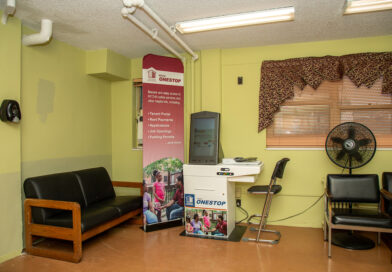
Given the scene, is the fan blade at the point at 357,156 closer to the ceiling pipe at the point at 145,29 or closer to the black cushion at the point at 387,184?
the black cushion at the point at 387,184

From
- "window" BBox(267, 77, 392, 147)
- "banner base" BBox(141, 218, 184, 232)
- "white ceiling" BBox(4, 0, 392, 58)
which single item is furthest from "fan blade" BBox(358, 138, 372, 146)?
"banner base" BBox(141, 218, 184, 232)

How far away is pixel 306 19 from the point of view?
3.28 metres

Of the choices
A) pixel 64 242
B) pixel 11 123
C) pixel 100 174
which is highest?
pixel 11 123

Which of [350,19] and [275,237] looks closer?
[350,19]

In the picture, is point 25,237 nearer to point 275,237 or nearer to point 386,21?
point 275,237

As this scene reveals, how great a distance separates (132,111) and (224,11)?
2.46 meters

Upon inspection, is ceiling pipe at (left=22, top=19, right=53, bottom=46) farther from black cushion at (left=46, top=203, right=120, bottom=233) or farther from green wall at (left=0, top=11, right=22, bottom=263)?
black cushion at (left=46, top=203, right=120, bottom=233)

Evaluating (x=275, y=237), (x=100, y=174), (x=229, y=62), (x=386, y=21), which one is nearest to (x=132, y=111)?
(x=100, y=174)

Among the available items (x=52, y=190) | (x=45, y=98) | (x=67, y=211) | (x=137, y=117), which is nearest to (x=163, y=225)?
(x=67, y=211)

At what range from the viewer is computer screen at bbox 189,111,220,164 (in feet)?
12.4

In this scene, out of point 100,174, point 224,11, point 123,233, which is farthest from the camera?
point 100,174

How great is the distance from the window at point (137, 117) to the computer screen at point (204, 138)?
1.31 metres

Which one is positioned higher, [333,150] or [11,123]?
[11,123]

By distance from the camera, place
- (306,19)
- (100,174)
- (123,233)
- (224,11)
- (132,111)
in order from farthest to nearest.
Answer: (132,111) → (100,174) → (123,233) → (306,19) → (224,11)
